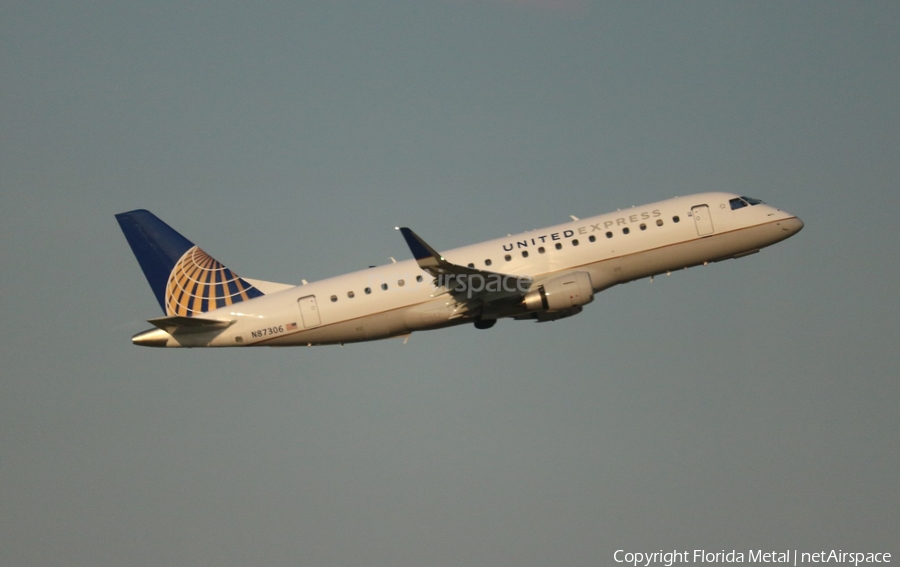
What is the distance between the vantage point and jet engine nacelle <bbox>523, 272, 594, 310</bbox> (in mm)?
48594

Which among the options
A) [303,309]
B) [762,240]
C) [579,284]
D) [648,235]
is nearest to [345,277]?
[303,309]

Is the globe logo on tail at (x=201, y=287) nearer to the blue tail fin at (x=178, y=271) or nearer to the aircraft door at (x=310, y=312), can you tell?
the blue tail fin at (x=178, y=271)

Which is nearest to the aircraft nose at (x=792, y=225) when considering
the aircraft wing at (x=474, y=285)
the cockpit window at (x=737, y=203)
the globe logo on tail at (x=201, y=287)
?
the cockpit window at (x=737, y=203)

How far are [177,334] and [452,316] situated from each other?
12.6m

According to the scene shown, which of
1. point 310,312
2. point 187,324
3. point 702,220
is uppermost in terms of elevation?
point 702,220

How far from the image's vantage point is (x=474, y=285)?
48844 millimetres

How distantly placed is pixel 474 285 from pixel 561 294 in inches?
152

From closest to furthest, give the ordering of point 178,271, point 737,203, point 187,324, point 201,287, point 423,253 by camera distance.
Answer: point 423,253
point 187,324
point 737,203
point 201,287
point 178,271

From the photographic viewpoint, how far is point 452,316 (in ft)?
164

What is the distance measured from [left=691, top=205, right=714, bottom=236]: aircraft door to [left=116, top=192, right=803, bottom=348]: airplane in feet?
0.15

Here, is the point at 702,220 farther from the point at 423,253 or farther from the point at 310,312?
the point at 310,312

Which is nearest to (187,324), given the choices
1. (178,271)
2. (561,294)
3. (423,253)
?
(178,271)

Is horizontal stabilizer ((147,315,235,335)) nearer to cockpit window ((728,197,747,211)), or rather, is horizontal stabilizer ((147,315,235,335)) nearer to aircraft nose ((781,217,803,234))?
cockpit window ((728,197,747,211))

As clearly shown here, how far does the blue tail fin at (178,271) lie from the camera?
53406mm
